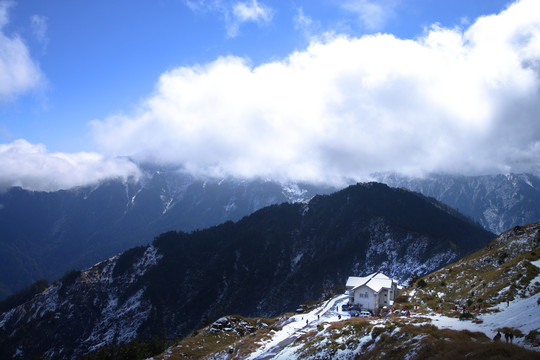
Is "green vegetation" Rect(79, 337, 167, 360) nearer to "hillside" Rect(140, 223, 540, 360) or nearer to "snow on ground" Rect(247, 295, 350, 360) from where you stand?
"hillside" Rect(140, 223, 540, 360)

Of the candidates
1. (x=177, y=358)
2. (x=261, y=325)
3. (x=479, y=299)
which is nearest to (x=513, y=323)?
(x=479, y=299)

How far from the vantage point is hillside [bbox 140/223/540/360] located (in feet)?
108

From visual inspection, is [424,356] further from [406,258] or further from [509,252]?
[406,258]

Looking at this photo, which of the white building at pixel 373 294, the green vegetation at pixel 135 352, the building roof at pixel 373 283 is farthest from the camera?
the green vegetation at pixel 135 352

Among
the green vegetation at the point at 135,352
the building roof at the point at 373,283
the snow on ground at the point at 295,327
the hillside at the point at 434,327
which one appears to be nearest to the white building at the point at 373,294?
the building roof at the point at 373,283

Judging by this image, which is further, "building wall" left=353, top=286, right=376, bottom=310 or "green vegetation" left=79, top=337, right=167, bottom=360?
"green vegetation" left=79, top=337, right=167, bottom=360

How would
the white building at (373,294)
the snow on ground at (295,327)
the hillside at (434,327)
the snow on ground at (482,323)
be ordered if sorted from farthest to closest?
1. the white building at (373,294)
2. the snow on ground at (295,327)
3. the snow on ground at (482,323)
4. the hillside at (434,327)

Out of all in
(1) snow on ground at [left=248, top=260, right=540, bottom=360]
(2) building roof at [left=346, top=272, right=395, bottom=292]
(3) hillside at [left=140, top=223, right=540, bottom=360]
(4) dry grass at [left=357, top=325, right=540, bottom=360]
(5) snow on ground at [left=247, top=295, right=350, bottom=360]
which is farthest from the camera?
(2) building roof at [left=346, top=272, right=395, bottom=292]

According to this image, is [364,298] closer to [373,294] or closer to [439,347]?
[373,294]

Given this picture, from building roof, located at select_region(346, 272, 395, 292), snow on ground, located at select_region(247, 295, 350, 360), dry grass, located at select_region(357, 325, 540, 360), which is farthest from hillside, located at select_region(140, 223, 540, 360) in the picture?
building roof, located at select_region(346, 272, 395, 292)

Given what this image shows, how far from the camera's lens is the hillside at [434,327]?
108ft

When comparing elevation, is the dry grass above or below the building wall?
above

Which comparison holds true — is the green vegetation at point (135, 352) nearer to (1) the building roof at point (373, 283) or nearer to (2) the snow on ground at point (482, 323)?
(2) the snow on ground at point (482, 323)

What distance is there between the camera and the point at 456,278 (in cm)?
8575
